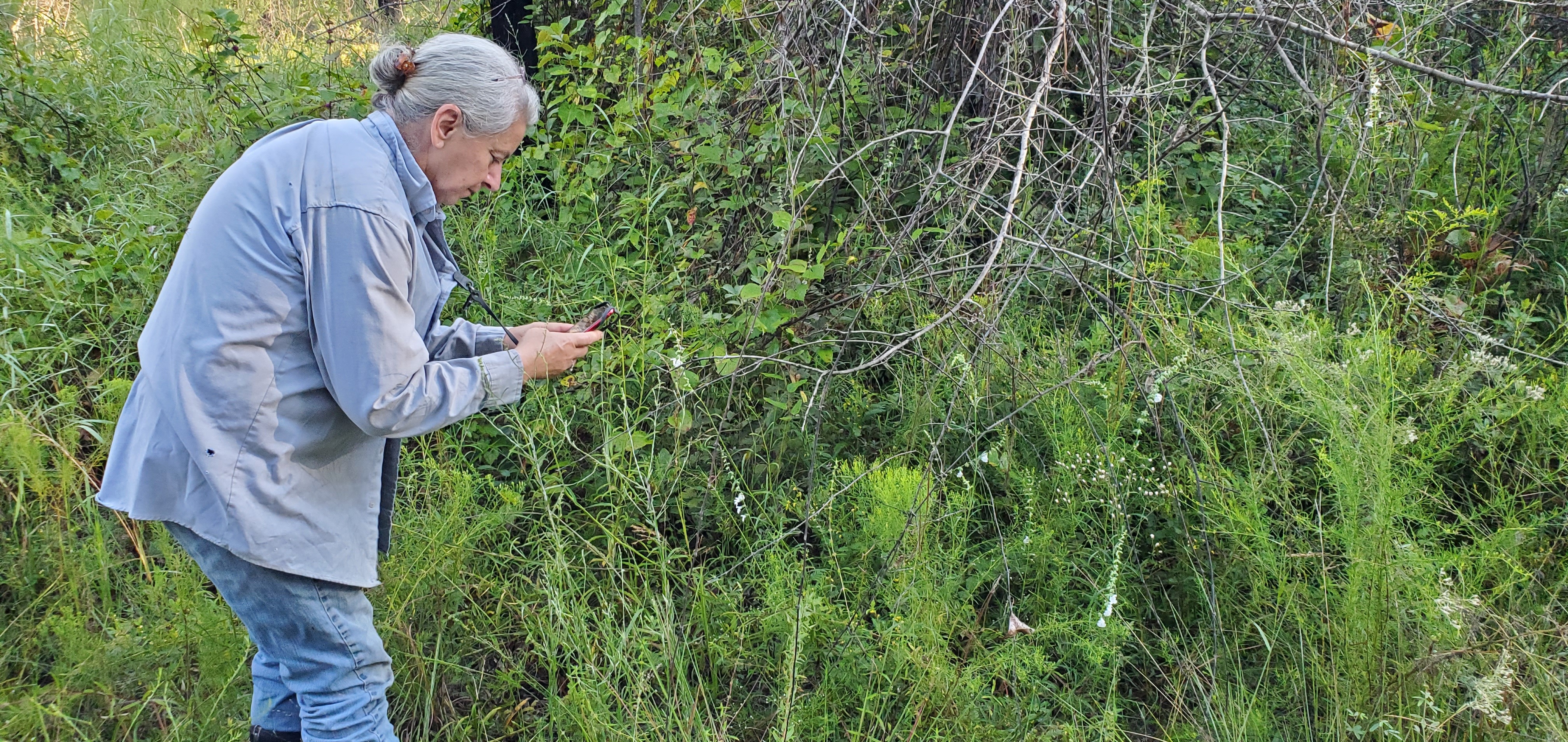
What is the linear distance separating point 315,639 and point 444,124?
3.71 ft

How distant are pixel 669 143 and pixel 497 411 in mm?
1253

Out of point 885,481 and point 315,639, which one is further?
point 885,481

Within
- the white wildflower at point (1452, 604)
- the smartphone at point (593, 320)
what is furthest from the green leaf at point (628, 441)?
the white wildflower at point (1452, 604)

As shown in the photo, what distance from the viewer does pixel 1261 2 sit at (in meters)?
3.31

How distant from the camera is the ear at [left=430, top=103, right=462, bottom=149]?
2.03m

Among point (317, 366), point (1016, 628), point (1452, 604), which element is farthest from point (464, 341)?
point (1452, 604)

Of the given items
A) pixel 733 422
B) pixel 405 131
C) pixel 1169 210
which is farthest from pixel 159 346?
pixel 1169 210

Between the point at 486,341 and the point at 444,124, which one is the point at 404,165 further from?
the point at 486,341

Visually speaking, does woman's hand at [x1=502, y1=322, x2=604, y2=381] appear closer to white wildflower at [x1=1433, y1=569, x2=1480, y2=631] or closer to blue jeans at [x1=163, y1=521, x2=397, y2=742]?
blue jeans at [x1=163, y1=521, x2=397, y2=742]

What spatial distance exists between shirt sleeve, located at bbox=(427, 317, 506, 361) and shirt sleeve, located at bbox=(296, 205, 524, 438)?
43 centimetres

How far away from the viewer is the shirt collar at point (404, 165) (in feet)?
6.60

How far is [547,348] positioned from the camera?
2275 mm

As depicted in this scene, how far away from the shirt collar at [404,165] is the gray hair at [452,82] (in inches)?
1.9

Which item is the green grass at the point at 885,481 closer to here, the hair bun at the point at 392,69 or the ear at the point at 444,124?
the ear at the point at 444,124
